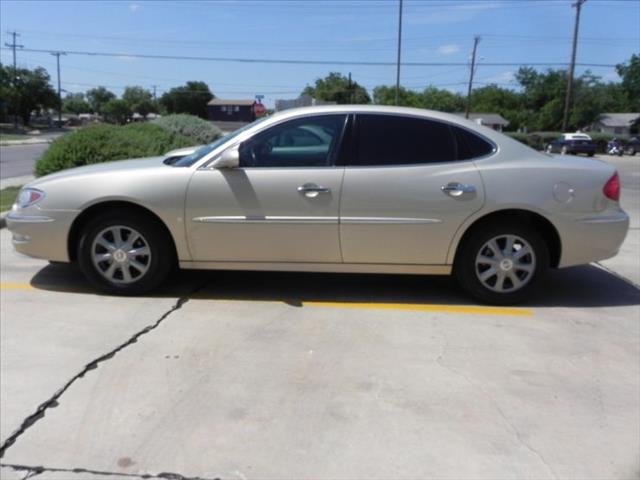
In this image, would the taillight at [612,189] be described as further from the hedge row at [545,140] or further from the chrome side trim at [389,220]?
the hedge row at [545,140]

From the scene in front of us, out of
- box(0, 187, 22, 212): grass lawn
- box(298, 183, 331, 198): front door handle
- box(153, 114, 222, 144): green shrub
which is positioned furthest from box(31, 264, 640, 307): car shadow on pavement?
box(153, 114, 222, 144): green shrub

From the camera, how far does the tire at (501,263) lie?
5.00 metres

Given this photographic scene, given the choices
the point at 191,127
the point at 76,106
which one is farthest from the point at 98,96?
the point at 191,127

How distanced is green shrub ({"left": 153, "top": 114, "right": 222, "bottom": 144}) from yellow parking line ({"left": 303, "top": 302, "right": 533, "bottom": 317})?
34.3 ft

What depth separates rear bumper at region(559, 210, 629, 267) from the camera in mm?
4992

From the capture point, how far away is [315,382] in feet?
12.2

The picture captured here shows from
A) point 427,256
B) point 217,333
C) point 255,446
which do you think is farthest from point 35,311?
point 427,256

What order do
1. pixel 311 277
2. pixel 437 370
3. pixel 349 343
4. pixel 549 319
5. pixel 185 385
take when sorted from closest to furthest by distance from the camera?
pixel 185 385 < pixel 437 370 < pixel 349 343 < pixel 549 319 < pixel 311 277

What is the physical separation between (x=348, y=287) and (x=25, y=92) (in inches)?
3299

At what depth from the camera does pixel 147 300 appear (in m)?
5.15

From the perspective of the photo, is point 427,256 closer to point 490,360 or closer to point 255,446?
point 490,360

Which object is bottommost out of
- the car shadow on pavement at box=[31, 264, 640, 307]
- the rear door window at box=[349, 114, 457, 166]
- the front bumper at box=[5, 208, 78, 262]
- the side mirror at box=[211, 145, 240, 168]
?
the car shadow on pavement at box=[31, 264, 640, 307]

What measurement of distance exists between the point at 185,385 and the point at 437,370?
156 cm

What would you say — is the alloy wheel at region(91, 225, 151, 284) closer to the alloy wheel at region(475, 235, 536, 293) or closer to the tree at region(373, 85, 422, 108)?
the alloy wheel at region(475, 235, 536, 293)
